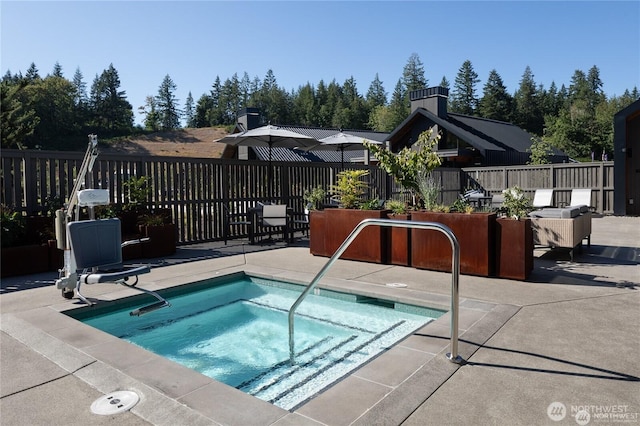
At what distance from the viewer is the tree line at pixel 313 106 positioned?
34594mm

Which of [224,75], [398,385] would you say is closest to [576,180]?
[398,385]

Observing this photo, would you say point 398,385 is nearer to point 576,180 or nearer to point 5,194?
point 5,194

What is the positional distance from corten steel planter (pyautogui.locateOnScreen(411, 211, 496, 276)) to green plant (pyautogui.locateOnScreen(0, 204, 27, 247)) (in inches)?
209

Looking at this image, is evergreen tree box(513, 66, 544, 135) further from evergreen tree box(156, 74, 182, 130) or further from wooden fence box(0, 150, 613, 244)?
evergreen tree box(156, 74, 182, 130)

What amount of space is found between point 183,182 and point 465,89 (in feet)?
206

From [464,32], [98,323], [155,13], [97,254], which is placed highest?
[464,32]

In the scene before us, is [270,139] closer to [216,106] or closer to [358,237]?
[358,237]

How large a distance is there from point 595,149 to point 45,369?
3827 cm

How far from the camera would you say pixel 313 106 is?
221 ft

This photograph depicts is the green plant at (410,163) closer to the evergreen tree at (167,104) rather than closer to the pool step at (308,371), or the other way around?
the pool step at (308,371)

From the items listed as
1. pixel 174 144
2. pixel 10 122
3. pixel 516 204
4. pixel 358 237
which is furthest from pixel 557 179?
pixel 174 144

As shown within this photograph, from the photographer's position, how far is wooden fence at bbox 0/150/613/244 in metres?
6.24

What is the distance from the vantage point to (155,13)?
8.50 meters

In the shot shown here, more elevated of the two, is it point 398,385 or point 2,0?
point 2,0
